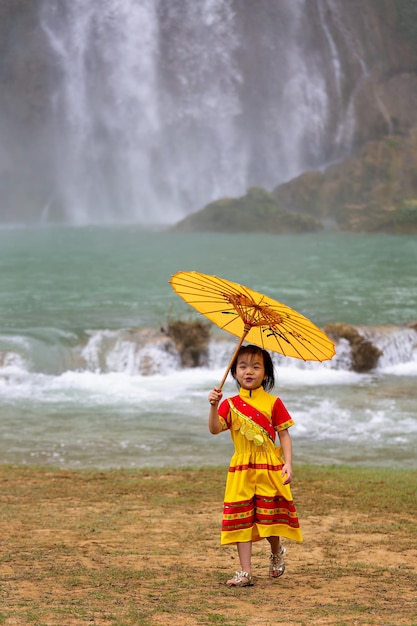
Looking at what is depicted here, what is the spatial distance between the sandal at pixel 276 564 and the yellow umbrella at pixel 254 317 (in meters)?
0.93

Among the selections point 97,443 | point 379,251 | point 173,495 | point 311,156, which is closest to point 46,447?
point 97,443

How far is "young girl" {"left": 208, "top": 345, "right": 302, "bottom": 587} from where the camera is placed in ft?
16.7

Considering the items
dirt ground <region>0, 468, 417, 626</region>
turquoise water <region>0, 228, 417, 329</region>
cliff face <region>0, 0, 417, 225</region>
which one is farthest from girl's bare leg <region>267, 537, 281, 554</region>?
cliff face <region>0, 0, 417, 225</region>

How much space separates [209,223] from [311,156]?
11.5 metres

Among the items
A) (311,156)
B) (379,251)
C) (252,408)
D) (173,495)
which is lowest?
(173,495)

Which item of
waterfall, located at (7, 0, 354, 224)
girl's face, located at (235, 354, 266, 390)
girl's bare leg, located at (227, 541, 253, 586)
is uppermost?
waterfall, located at (7, 0, 354, 224)

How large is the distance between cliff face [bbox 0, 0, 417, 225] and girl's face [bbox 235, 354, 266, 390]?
4555cm

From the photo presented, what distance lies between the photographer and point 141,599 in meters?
4.66

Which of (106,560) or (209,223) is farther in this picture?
(209,223)

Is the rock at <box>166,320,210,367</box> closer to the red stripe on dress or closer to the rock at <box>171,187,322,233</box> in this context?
the red stripe on dress

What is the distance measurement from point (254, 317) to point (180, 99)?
48.9 metres

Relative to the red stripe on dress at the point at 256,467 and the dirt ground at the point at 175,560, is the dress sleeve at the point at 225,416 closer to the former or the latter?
the red stripe on dress at the point at 256,467

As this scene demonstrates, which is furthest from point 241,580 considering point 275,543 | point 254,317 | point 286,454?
point 254,317

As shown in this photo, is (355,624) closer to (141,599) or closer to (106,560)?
(141,599)
